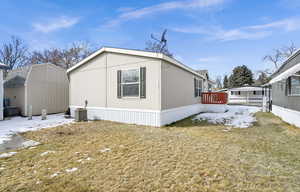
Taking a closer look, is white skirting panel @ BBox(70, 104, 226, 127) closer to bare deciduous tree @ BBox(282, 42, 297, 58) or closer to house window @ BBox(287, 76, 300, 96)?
house window @ BBox(287, 76, 300, 96)

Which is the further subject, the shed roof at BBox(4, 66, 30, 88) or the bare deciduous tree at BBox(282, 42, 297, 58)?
the bare deciduous tree at BBox(282, 42, 297, 58)

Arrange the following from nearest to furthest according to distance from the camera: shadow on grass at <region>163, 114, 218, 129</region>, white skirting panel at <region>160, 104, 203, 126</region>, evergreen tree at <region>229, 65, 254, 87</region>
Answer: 1. white skirting panel at <region>160, 104, 203, 126</region>
2. shadow on grass at <region>163, 114, 218, 129</region>
3. evergreen tree at <region>229, 65, 254, 87</region>

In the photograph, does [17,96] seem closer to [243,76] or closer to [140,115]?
[140,115]

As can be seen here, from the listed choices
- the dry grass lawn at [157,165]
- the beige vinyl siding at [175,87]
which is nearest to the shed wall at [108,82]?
the beige vinyl siding at [175,87]

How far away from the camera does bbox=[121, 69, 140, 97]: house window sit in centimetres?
705

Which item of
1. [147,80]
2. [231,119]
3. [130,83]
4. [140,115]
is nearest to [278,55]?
[231,119]

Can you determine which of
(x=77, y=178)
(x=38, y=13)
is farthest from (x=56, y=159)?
(x=38, y=13)

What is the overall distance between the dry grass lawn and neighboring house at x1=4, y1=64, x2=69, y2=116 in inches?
261

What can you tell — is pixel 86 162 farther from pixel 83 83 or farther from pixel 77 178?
pixel 83 83

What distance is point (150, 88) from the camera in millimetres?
6668

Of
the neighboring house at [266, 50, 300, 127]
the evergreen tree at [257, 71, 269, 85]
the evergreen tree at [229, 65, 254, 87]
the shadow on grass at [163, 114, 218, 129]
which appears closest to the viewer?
the neighboring house at [266, 50, 300, 127]

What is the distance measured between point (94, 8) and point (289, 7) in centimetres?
1120

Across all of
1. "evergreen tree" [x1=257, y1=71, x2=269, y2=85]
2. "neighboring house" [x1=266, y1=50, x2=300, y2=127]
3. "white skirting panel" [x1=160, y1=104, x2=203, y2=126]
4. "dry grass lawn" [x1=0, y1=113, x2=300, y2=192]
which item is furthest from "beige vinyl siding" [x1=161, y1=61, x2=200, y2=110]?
"evergreen tree" [x1=257, y1=71, x2=269, y2=85]

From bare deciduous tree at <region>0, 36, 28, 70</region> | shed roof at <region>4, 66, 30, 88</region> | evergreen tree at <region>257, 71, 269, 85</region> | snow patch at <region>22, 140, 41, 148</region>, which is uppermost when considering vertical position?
bare deciduous tree at <region>0, 36, 28, 70</region>
